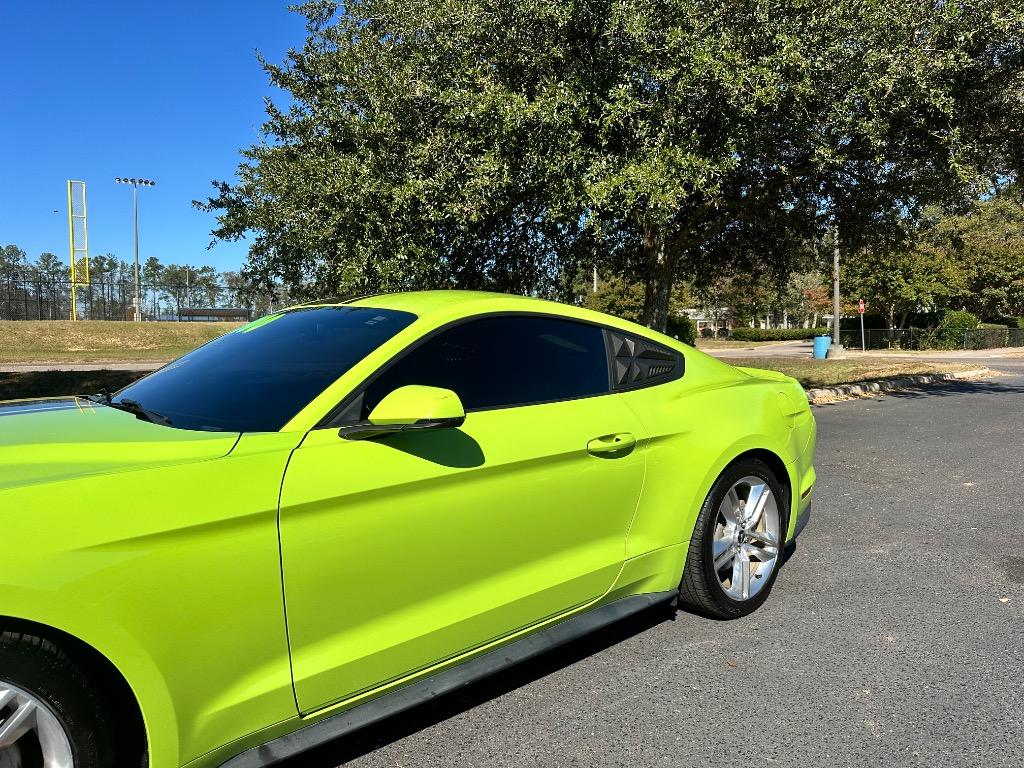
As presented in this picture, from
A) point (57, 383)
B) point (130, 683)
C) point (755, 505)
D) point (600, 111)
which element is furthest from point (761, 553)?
point (57, 383)

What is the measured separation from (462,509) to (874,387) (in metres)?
13.8

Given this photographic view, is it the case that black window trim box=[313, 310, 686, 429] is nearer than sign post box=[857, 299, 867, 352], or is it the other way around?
black window trim box=[313, 310, 686, 429]

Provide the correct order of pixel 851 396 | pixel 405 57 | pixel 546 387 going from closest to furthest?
pixel 546 387 < pixel 405 57 < pixel 851 396

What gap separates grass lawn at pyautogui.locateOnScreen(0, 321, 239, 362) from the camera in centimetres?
3138

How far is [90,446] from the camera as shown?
6.55ft

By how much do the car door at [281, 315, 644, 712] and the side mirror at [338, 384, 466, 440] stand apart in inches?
1.7

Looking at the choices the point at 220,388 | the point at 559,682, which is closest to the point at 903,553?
the point at 559,682

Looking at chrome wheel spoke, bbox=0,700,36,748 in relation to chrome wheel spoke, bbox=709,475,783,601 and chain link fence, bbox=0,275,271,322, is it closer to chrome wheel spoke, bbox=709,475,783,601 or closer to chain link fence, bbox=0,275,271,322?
chrome wheel spoke, bbox=709,475,783,601

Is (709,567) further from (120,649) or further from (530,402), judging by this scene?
(120,649)

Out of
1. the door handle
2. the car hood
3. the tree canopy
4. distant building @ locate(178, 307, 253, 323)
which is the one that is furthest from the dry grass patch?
the car hood

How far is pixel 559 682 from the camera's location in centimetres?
294

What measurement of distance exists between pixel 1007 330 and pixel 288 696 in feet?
138

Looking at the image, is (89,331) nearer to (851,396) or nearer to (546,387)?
(851,396)

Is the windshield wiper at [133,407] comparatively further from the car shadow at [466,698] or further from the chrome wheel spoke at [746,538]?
the chrome wheel spoke at [746,538]
